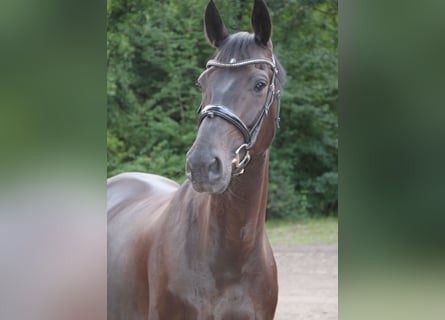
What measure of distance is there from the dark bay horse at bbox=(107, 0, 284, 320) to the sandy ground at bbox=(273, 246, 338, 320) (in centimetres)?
345

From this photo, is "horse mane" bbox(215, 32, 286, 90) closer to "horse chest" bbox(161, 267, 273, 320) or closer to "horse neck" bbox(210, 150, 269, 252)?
"horse neck" bbox(210, 150, 269, 252)

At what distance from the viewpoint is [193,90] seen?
11008mm

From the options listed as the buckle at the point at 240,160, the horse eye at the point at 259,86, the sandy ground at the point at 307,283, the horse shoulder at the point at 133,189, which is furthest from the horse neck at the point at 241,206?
the sandy ground at the point at 307,283

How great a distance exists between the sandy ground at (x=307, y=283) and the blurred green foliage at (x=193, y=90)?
8.06 ft

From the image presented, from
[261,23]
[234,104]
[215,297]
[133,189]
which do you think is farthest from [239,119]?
[133,189]

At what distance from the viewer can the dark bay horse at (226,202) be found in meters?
2.22

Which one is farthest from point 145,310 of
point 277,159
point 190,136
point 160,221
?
point 277,159

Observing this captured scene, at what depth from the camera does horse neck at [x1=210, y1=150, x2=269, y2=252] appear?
8.15ft

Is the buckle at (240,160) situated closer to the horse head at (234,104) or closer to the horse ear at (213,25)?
the horse head at (234,104)

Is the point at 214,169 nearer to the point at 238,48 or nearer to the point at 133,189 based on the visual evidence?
the point at 238,48

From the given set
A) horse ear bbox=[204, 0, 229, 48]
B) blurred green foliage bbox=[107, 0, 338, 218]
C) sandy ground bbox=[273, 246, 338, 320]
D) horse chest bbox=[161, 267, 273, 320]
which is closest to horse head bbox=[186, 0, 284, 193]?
horse ear bbox=[204, 0, 229, 48]
